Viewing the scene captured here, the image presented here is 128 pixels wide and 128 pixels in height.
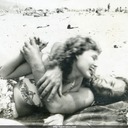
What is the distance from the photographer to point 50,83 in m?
2.20

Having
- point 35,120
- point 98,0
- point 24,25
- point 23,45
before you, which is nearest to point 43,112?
point 35,120

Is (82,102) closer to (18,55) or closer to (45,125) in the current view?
(45,125)

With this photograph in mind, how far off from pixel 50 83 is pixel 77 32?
35cm

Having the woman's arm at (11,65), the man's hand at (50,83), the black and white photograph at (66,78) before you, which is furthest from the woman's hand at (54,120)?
the woman's arm at (11,65)

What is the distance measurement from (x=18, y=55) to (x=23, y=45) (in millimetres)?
72

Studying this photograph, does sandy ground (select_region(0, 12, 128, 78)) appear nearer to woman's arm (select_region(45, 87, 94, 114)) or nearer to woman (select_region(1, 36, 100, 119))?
woman (select_region(1, 36, 100, 119))

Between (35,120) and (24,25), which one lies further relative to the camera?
(24,25)

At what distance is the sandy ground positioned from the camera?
2.28 m

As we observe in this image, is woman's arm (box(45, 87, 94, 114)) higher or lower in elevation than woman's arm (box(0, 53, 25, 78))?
lower

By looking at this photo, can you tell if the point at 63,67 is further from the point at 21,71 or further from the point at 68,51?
the point at 21,71

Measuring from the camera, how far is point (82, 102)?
2221mm

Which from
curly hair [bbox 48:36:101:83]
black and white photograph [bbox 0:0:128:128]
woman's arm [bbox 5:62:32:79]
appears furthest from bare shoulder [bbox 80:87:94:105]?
woman's arm [bbox 5:62:32:79]

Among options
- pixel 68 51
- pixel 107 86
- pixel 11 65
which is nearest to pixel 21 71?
pixel 11 65

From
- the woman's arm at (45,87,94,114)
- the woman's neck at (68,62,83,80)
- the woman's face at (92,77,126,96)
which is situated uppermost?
the woman's neck at (68,62,83,80)
